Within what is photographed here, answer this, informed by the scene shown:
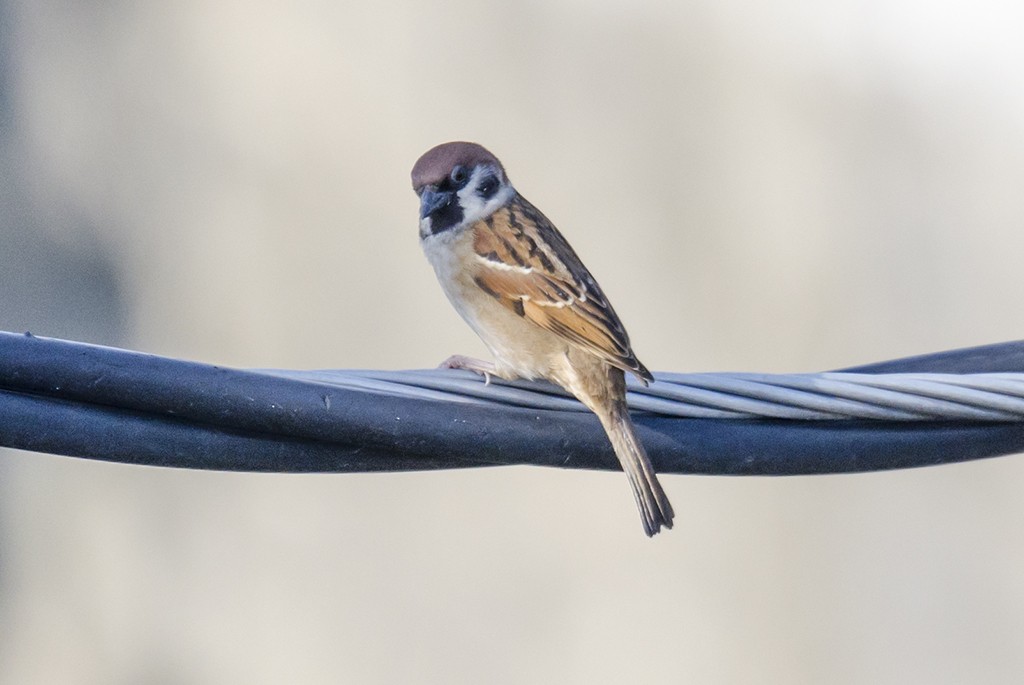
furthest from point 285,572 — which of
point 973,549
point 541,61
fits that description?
point 973,549

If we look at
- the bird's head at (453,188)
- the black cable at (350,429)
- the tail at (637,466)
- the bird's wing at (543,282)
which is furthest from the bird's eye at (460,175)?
the black cable at (350,429)

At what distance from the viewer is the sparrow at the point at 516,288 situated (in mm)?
2756

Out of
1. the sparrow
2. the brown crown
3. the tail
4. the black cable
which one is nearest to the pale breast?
the sparrow

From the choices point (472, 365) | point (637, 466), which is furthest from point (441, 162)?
point (637, 466)

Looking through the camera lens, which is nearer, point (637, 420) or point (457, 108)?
point (637, 420)

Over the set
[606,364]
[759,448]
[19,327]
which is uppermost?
[19,327]

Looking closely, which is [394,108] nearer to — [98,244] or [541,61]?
[541,61]

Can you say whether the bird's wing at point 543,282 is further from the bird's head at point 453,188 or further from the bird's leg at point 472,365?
the bird's leg at point 472,365

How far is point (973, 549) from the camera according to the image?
5.98 meters

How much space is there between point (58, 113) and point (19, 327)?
1.39 m

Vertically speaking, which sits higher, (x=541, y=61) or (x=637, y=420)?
(x=541, y=61)

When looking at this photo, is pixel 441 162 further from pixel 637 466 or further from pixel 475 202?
pixel 637 466

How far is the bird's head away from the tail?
119 centimetres

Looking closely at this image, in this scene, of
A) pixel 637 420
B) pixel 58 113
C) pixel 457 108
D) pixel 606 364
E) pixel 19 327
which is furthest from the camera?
pixel 58 113
